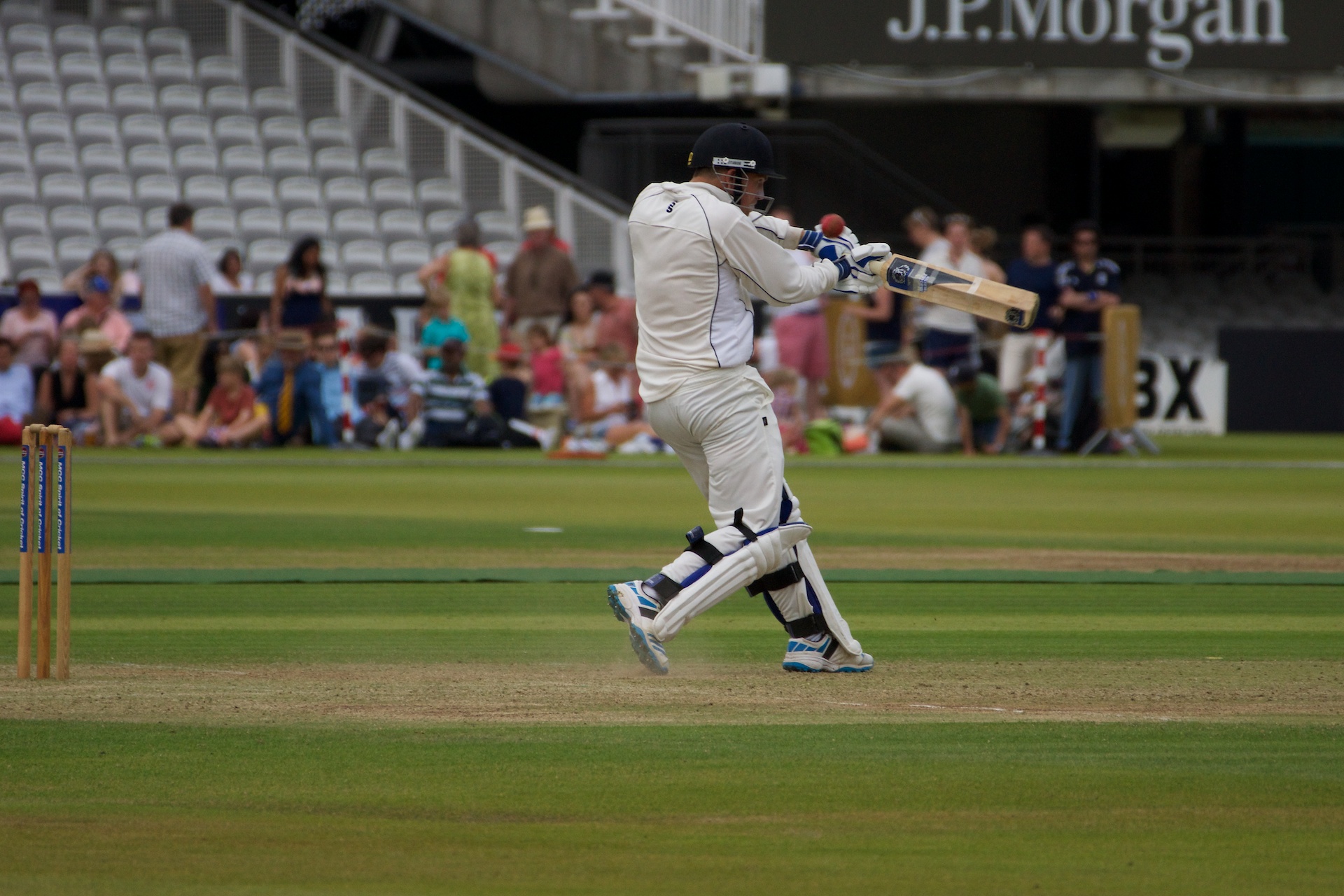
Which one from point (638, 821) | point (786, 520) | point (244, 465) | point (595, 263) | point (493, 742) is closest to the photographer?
point (638, 821)

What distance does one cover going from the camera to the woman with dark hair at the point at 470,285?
19.5 meters

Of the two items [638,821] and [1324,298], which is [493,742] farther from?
[1324,298]

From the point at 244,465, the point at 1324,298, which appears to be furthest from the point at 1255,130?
the point at 244,465

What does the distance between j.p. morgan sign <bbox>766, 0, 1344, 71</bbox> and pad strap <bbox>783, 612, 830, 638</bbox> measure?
17.4 m

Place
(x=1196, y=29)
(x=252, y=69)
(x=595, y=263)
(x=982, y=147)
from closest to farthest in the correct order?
(x=1196, y=29), (x=595, y=263), (x=252, y=69), (x=982, y=147)

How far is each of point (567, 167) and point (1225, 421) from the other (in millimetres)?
11423

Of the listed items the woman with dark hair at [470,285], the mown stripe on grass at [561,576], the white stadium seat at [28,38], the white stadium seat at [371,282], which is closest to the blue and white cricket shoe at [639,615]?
the mown stripe on grass at [561,576]

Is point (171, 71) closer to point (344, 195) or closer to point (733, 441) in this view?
point (344, 195)

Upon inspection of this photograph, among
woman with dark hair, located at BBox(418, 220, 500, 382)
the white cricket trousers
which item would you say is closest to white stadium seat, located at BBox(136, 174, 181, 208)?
woman with dark hair, located at BBox(418, 220, 500, 382)

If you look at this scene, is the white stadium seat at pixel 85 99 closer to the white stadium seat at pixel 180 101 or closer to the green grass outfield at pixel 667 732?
the white stadium seat at pixel 180 101

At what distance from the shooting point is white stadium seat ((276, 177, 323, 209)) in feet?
81.3

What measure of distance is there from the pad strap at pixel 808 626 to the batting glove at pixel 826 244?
4.01ft

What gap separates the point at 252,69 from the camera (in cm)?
2681

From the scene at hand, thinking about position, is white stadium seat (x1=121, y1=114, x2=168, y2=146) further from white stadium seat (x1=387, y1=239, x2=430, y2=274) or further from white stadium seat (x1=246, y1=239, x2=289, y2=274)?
white stadium seat (x1=387, y1=239, x2=430, y2=274)
